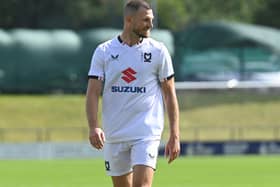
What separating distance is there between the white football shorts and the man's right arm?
383 millimetres

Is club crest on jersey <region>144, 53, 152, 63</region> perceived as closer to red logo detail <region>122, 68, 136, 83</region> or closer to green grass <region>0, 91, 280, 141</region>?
red logo detail <region>122, 68, 136, 83</region>

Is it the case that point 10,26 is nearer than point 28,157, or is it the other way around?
point 28,157

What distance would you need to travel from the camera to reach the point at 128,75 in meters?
10.6

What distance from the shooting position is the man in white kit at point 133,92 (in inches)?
415

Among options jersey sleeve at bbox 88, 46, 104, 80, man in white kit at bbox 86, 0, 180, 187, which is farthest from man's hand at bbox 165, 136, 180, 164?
jersey sleeve at bbox 88, 46, 104, 80

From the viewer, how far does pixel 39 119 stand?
49.3 m

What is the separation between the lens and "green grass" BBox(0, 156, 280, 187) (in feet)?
74.1

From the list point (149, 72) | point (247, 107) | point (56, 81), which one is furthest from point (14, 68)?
point (149, 72)

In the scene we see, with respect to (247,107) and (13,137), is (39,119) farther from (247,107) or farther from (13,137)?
(247,107)

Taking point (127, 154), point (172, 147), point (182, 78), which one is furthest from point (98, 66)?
point (182, 78)

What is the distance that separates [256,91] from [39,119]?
1006cm

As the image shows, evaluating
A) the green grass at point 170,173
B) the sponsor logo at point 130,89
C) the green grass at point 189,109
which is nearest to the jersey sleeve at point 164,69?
the sponsor logo at point 130,89

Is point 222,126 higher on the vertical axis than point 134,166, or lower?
lower

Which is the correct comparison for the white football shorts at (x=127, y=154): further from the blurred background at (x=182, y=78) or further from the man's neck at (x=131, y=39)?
the blurred background at (x=182, y=78)
